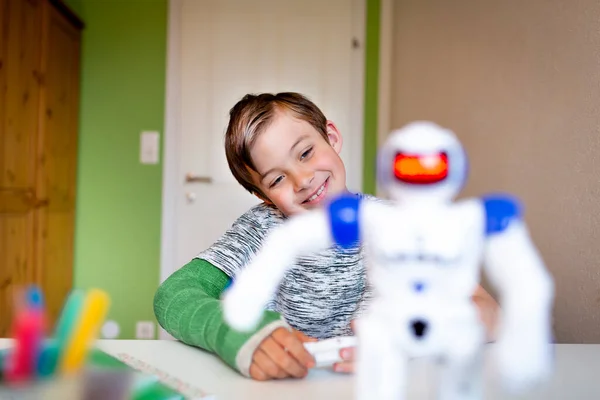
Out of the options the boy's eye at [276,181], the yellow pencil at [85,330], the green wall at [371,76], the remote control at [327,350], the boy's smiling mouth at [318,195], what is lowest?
the remote control at [327,350]

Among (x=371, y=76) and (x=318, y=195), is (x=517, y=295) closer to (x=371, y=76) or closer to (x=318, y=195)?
(x=318, y=195)

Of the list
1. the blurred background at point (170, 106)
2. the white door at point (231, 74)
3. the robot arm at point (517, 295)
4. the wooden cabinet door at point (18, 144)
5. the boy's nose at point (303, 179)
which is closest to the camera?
the robot arm at point (517, 295)

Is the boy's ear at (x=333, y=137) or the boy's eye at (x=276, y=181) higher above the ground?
the boy's ear at (x=333, y=137)

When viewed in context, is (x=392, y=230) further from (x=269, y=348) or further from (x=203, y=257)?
(x=203, y=257)

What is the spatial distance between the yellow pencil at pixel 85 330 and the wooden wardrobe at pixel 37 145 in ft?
5.70

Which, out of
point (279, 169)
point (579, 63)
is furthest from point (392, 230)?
point (579, 63)

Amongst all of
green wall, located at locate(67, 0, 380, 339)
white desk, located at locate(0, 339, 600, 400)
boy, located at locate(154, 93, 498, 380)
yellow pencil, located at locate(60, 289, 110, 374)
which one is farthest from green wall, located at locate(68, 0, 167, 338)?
yellow pencil, located at locate(60, 289, 110, 374)

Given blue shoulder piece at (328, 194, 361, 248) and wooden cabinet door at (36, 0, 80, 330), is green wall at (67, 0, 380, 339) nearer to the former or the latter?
wooden cabinet door at (36, 0, 80, 330)

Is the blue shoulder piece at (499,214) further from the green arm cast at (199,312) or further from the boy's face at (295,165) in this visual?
the boy's face at (295,165)

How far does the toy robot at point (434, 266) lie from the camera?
1.14 ft

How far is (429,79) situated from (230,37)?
111cm

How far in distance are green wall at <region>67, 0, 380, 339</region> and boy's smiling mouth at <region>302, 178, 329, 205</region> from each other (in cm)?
198

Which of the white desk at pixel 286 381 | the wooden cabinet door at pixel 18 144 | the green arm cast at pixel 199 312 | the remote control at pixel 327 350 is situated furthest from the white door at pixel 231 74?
the remote control at pixel 327 350

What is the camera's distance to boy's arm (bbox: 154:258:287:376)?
59 cm
